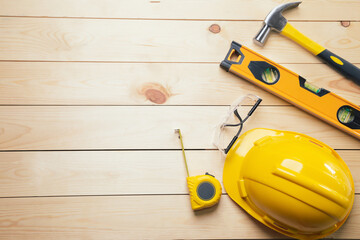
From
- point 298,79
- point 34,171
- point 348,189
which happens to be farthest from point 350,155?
point 34,171

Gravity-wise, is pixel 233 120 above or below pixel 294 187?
above

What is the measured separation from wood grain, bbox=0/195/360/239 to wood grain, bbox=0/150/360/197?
0.10 feet

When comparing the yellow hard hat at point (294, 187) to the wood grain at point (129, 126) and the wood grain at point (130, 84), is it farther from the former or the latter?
the wood grain at point (130, 84)

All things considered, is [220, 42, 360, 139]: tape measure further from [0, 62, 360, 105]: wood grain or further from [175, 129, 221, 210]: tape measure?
[175, 129, 221, 210]: tape measure

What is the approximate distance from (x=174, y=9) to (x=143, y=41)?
7.5 inches

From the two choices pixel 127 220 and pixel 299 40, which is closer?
pixel 127 220

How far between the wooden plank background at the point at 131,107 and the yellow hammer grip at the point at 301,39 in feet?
0.10

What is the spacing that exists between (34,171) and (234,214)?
0.73m

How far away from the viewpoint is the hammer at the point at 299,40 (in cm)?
109

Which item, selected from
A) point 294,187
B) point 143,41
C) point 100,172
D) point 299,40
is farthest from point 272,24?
point 100,172

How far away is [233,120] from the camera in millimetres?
1071

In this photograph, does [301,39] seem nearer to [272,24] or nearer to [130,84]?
[272,24]

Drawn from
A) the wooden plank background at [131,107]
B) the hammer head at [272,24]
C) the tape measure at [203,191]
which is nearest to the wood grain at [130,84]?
the wooden plank background at [131,107]

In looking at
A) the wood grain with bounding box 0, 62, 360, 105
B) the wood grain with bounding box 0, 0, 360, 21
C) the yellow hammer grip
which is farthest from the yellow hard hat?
the wood grain with bounding box 0, 0, 360, 21
